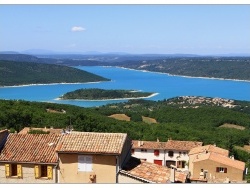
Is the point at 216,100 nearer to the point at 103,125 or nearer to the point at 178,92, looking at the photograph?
the point at 178,92

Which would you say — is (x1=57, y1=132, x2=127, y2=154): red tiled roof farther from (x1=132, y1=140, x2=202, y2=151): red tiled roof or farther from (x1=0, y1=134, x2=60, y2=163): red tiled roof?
(x1=132, y1=140, x2=202, y2=151): red tiled roof

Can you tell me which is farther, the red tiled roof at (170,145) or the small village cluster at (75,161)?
the red tiled roof at (170,145)

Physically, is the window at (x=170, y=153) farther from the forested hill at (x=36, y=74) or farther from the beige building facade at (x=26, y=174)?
the forested hill at (x=36, y=74)

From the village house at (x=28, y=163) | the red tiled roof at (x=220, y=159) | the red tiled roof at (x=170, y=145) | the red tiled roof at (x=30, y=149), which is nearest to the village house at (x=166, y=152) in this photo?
the red tiled roof at (x=170, y=145)

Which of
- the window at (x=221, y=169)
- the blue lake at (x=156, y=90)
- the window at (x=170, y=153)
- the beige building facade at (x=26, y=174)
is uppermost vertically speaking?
the beige building facade at (x=26, y=174)

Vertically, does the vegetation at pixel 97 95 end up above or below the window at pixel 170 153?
below

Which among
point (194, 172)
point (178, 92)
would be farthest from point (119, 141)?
point (178, 92)
